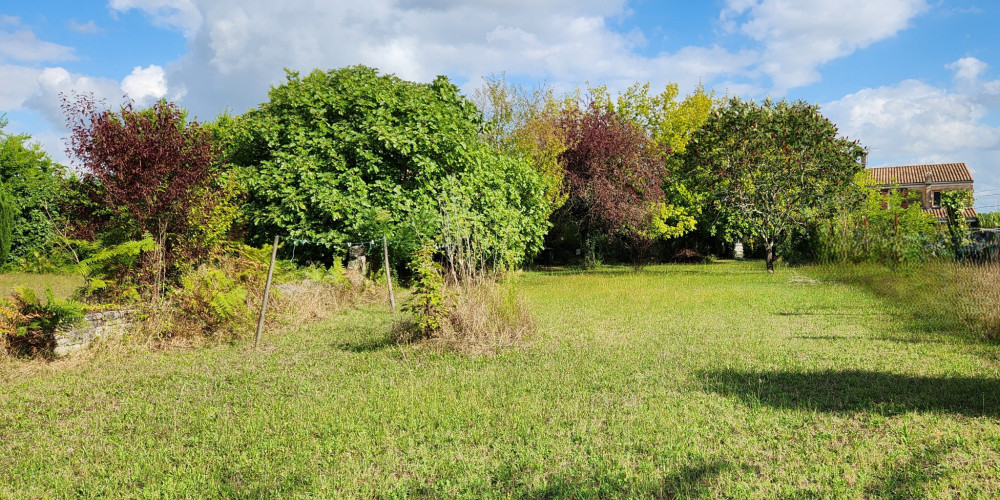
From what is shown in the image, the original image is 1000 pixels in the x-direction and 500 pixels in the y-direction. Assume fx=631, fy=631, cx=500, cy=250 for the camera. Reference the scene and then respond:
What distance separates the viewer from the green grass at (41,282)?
1588cm

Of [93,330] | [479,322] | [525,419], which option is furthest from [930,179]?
[93,330]

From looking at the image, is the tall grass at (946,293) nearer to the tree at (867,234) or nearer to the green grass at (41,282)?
the tree at (867,234)

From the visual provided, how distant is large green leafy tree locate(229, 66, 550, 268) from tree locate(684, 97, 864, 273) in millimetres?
9829

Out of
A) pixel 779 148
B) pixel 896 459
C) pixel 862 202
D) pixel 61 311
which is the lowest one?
pixel 896 459


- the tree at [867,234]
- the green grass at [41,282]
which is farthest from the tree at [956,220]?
the green grass at [41,282]

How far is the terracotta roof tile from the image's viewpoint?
180ft

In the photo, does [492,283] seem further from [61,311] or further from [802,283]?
[802,283]

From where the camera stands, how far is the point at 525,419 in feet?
17.3

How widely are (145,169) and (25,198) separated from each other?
18.2 metres

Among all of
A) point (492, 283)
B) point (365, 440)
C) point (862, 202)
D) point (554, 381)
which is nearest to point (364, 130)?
point (492, 283)

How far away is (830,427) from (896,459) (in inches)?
27.2

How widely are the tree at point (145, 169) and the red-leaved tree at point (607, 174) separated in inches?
698

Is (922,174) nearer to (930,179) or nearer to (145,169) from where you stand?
(930,179)

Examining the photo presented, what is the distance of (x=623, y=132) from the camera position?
2697cm
